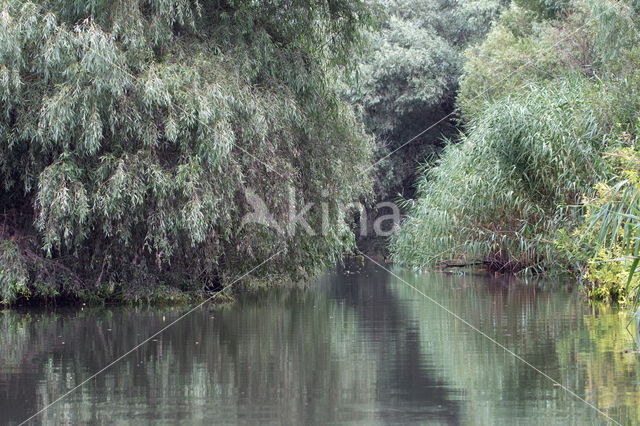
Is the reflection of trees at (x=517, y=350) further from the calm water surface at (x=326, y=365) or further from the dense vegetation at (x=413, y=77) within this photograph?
the dense vegetation at (x=413, y=77)

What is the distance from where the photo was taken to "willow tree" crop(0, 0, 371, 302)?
13.2m

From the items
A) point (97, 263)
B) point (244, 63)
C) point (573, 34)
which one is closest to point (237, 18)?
point (244, 63)

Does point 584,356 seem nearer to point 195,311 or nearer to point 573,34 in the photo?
point 195,311

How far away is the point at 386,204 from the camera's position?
3525cm

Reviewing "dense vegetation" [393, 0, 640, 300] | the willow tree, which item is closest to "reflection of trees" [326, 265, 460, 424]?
the willow tree

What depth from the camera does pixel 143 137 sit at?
13383 millimetres

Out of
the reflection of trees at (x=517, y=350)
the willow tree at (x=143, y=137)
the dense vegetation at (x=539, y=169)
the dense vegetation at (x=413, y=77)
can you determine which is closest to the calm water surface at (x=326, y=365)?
the reflection of trees at (x=517, y=350)

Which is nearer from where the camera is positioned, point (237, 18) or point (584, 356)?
point (584, 356)

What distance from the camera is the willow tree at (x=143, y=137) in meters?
13.2

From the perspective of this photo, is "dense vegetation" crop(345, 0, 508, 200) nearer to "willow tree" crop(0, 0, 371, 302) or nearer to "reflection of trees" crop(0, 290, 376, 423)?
"willow tree" crop(0, 0, 371, 302)

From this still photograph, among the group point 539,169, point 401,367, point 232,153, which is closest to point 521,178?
point 539,169

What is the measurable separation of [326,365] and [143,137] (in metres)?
5.70

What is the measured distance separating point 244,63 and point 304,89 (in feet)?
4.66

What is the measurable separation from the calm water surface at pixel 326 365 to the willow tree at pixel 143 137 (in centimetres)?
99
